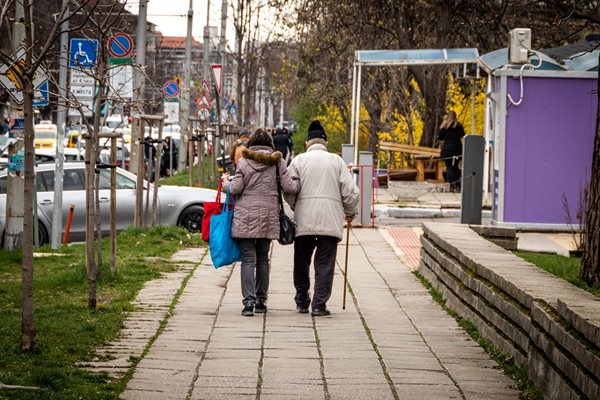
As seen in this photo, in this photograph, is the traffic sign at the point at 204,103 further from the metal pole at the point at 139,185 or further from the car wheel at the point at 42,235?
the metal pole at the point at 139,185

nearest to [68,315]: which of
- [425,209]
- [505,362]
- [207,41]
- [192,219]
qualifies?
[505,362]

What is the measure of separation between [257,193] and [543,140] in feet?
26.9

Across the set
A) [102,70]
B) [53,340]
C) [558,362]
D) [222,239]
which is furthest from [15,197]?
[558,362]

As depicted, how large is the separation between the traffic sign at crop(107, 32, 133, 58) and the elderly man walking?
23.4ft

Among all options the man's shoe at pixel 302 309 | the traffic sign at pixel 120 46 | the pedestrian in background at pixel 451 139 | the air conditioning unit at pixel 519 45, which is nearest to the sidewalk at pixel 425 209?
the pedestrian in background at pixel 451 139

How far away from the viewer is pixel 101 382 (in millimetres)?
7547

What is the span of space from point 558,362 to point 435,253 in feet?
19.1

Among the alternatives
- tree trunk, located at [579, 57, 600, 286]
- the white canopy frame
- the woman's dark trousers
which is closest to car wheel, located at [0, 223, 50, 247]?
the white canopy frame

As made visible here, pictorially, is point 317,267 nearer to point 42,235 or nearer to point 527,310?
point 527,310

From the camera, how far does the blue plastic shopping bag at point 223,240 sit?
36.2 feet

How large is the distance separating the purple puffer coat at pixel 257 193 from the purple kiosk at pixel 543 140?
25.7 feet

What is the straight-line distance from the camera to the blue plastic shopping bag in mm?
11023

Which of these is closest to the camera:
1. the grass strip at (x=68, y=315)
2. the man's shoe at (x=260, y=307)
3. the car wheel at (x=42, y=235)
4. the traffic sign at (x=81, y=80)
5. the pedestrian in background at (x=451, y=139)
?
the grass strip at (x=68, y=315)

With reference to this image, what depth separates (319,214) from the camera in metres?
11.0
